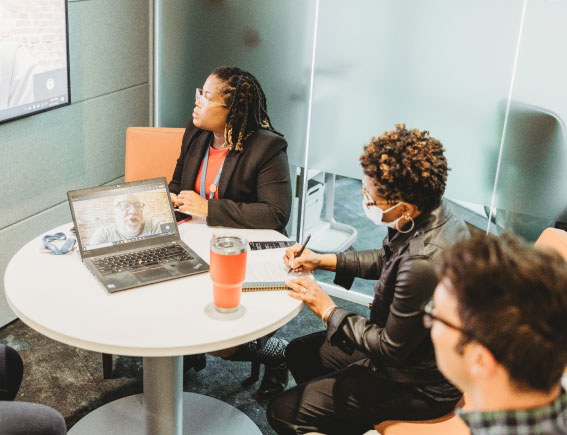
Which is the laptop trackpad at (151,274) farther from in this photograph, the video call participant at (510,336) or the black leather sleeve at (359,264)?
the video call participant at (510,336)

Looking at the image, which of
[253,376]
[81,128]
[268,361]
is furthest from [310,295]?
[81,128]

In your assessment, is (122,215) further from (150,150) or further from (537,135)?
(537,135)

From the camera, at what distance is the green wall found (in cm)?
284

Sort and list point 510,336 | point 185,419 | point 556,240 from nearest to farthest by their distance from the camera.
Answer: point 510,336
point 556,240
point 185,419

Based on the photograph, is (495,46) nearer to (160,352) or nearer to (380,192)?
(380,192)

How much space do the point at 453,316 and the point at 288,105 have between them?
7.50 ft

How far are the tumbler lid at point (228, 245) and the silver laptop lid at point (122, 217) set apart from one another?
378mm

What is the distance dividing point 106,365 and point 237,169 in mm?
985

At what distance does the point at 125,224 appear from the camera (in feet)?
6.35

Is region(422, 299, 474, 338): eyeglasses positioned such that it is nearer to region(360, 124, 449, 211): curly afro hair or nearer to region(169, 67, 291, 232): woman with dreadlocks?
region(360, 124, 449, 211): curly afro hair

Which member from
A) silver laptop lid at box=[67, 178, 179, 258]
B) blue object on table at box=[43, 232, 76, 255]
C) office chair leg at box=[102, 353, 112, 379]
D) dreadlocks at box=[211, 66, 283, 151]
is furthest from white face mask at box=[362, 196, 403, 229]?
office chair leg at box=[102, 353, 112, 379]

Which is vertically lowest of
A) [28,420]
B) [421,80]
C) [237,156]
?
[28,420]

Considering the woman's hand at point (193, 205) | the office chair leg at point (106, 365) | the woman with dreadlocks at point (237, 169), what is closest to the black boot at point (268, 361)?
the woman with dreadlocks at point (237, 169)

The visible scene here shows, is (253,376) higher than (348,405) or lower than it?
lower
